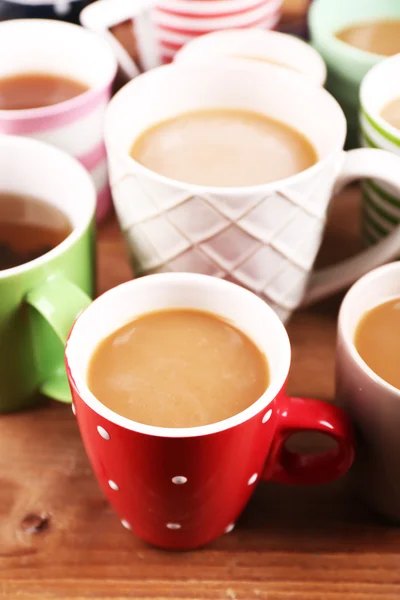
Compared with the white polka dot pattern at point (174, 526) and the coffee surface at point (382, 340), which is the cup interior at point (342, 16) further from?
the white polka dot pattern at point (174, 526)

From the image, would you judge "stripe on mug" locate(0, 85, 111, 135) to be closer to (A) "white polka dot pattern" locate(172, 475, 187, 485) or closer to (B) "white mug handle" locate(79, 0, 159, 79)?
(B) "white mug handle" locate(79, 0, 159, 79)

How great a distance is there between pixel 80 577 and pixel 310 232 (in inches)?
10.3

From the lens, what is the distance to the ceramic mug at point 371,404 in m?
0.43

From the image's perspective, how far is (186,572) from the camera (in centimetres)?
45

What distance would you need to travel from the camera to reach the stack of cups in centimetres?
70

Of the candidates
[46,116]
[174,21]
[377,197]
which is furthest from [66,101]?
[377,197]

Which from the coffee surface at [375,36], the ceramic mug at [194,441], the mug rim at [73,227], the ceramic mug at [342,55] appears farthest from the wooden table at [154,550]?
the coffee surface at [375,36]

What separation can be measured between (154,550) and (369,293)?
8.3 inches

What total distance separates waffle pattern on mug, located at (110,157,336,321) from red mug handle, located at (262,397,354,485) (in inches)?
4.1

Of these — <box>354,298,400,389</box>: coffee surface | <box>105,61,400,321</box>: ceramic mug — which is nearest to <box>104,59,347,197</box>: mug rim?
<box>105,61,400,321</box>: ceramic mug

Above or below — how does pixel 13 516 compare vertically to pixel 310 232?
below

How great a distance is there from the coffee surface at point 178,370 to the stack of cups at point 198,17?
349 millimetres

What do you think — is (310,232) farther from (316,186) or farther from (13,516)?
(13,516)

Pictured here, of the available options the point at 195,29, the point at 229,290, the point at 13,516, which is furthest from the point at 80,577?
the point at 195,29
